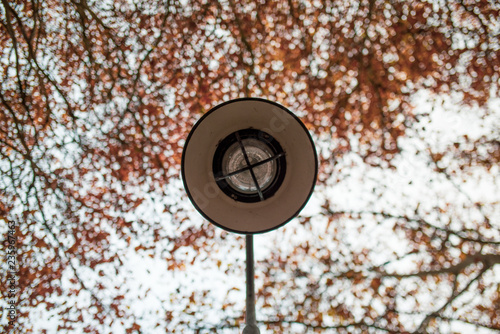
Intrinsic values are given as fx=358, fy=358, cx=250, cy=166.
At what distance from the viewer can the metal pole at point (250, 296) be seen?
2.12 metres

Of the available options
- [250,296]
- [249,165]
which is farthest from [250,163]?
[250,296]

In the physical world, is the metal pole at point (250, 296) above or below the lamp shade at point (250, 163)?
below

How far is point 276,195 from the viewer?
2416 millimetres

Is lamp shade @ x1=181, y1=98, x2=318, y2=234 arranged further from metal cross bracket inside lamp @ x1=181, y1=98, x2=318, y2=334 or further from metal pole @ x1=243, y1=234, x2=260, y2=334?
metal pole @ x1=243, y1=234, x2=260, y2=334

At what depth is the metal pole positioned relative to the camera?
6.96ft

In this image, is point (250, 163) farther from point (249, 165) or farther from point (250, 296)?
point (250, 296)

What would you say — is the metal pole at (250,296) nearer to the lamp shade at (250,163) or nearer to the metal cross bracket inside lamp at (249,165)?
the metal cross bracket inside lamp at (249,165)

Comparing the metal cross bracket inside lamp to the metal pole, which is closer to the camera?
the metal pole

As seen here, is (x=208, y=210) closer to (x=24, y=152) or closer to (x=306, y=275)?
(x=306, y=275)

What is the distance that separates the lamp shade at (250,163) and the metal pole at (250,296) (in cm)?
15

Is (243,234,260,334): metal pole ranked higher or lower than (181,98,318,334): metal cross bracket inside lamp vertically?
lower

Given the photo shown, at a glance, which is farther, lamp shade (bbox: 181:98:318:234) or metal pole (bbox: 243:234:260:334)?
lamp shade (bbox: 181:98:318:234)

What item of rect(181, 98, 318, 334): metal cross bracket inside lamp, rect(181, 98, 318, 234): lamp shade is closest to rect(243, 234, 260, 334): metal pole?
rect(181, 98, 318, 334): metal cross bracket inside lamp

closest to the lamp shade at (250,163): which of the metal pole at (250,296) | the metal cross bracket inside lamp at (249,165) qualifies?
the metal cross bracket inside lamp at (249,165)
